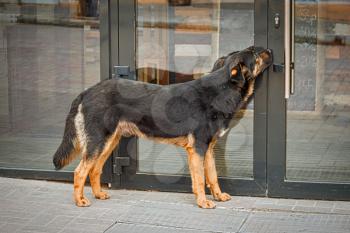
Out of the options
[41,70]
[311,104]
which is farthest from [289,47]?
[41,70]

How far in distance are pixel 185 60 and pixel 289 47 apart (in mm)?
1092

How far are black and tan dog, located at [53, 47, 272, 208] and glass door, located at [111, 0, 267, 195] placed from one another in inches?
11.5

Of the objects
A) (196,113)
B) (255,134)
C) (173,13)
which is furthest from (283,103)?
(173,13)

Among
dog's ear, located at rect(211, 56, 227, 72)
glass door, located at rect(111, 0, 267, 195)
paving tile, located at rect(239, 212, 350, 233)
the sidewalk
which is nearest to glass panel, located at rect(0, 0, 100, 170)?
glass door, located at rect(111, 0, 267, 195)

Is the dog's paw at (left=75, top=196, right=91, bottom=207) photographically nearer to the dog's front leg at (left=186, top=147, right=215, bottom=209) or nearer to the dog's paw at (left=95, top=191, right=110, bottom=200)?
the dog's paw at (left=95, top=191, right=110, bottom=200)

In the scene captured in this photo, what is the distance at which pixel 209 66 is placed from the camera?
26.6ft

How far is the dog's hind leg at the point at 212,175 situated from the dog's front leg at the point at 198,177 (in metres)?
0.19

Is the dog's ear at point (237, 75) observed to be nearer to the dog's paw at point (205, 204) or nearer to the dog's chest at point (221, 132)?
the dog's chest at point (221, 132)

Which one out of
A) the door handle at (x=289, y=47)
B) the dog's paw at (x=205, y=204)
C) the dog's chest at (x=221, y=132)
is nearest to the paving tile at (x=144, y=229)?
the dog's paw at (x=205, y=204)

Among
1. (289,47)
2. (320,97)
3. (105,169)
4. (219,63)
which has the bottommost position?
(105,169)

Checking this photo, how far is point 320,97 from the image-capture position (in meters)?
7.90

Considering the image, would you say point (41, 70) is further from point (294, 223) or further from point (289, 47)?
point (294, 223)

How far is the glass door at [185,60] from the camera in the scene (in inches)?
313

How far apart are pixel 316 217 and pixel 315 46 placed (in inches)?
66.6
